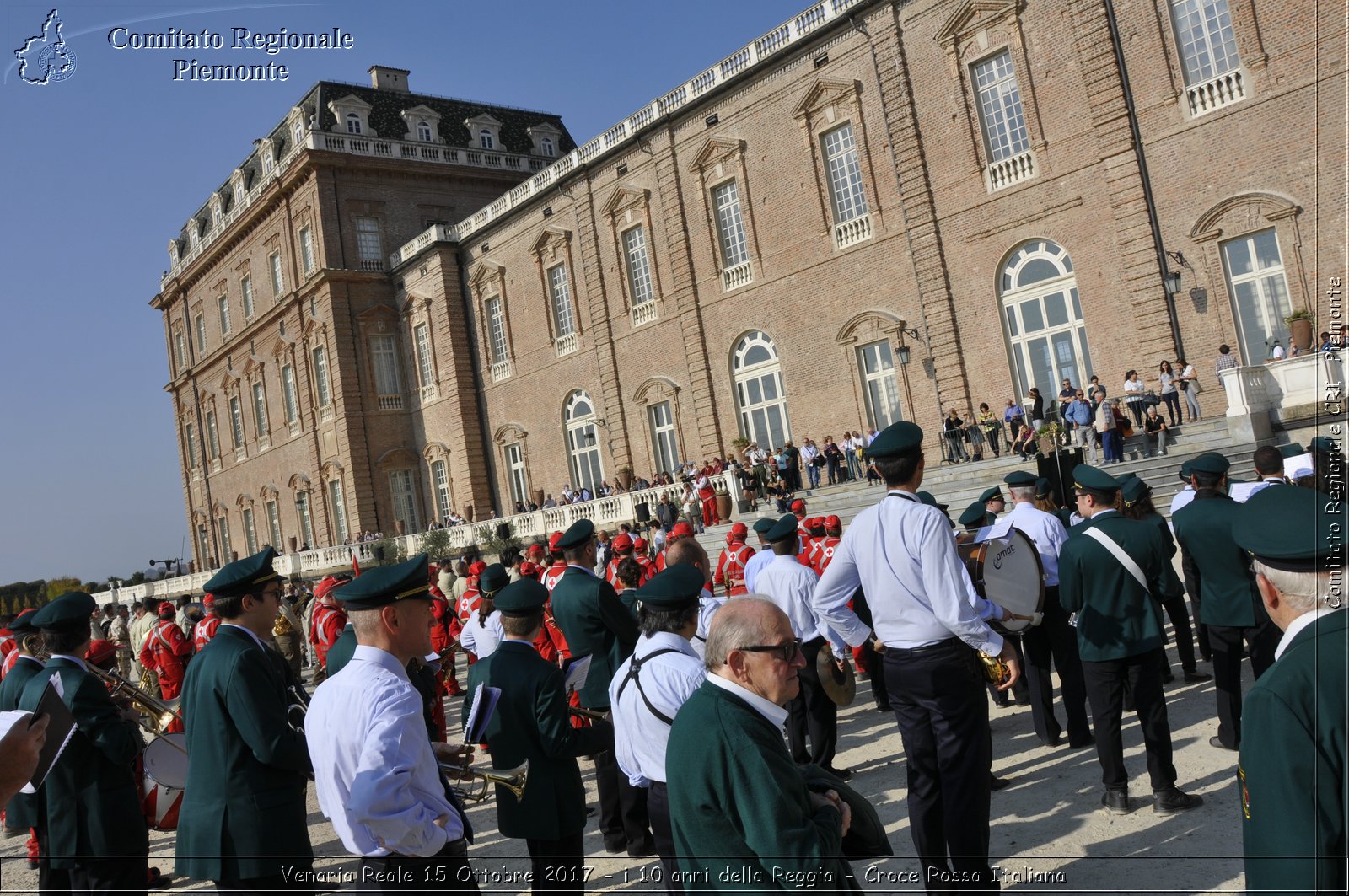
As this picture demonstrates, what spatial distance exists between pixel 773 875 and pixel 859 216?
2289cm

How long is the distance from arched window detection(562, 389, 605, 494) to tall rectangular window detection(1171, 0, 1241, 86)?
19.5 m

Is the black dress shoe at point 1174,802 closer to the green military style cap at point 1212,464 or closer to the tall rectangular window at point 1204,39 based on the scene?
the green military style cap at point 1212,464

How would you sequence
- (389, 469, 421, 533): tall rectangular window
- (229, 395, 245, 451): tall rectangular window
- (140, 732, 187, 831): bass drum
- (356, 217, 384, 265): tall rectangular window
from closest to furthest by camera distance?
(140, 732, 187, 831): bass drum, (356, 217, 384, 265): tall rectangular window, (389, 469, 421, 533): tall rectangular window, (229, 395, 245, 451): tall rectangular window

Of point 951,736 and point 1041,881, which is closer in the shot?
point 951,736

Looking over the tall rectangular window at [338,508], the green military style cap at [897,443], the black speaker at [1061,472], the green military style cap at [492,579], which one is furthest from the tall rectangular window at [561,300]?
the green military style cap at [897,443]

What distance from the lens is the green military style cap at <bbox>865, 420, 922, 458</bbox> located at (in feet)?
15.1

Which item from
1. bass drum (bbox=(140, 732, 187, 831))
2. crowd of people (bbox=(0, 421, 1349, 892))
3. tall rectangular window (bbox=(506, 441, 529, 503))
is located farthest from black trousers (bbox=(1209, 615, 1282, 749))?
tall rectangular window (bbox=(506, 441, 529, 503))

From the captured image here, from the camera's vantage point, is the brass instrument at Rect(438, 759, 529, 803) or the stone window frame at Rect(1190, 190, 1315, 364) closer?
the brass instrument at Rect(438, 759, 529, 803)

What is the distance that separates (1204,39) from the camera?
58.9 ft

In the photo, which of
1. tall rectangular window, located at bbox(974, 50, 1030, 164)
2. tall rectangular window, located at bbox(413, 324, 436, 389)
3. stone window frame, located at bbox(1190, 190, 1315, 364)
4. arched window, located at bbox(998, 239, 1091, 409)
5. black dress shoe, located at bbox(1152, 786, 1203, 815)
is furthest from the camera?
tall rectangular window, located at bbox(413, 324, 436, 389)

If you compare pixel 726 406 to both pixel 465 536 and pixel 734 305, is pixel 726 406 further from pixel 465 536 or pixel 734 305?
pixel 465 536

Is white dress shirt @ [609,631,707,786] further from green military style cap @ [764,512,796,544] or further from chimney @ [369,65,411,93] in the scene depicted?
chimney @ [369,65,411,93]

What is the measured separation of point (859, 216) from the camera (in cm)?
2384

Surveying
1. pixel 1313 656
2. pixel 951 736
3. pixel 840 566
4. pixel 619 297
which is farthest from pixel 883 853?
pixel 619 297
